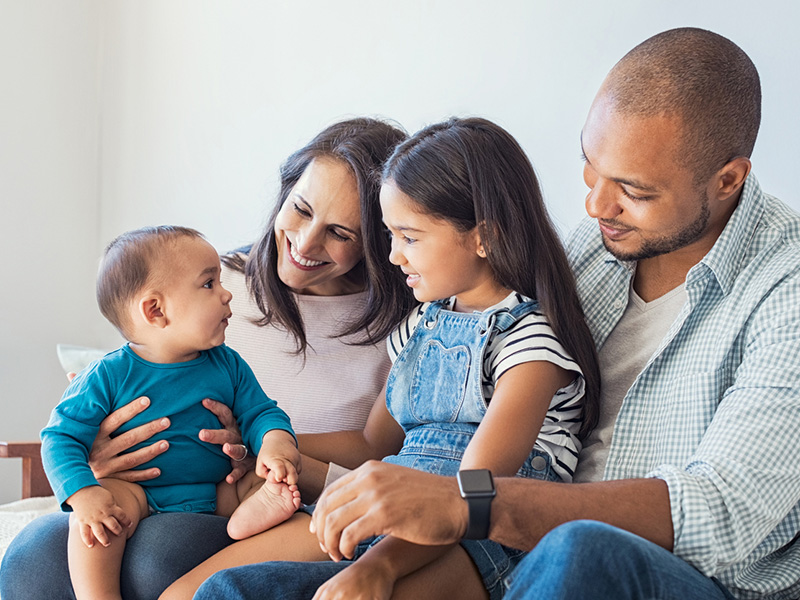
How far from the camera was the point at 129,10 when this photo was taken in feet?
10.9

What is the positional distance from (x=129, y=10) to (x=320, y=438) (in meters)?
2.29

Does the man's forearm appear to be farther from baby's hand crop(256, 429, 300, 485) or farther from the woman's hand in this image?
the woman's hand

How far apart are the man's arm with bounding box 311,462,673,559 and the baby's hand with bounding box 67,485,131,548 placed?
0.41 m

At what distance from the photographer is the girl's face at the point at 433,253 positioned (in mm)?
1472

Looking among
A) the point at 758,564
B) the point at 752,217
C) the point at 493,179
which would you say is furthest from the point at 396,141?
the point at 758,564

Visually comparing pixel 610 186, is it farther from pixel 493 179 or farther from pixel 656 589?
pixel 656 589

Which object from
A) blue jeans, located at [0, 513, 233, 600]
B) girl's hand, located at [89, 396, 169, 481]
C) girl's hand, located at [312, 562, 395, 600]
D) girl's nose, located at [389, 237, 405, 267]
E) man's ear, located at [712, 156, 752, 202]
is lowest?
blue jeans, located at [0, 513, 233, 600]

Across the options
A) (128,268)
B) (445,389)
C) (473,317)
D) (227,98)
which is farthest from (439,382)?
(227,98)

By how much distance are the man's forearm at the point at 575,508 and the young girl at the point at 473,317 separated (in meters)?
0.21

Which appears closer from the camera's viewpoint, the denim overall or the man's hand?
the man's hand

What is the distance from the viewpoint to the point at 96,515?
1.29 meters

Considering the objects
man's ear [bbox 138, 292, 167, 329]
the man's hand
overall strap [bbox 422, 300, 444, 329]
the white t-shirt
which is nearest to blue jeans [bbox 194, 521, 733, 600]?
the man's hand

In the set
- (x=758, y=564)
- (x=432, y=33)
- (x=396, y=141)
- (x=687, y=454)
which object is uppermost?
(x=432, y=33)

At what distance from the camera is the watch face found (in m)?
1.03
